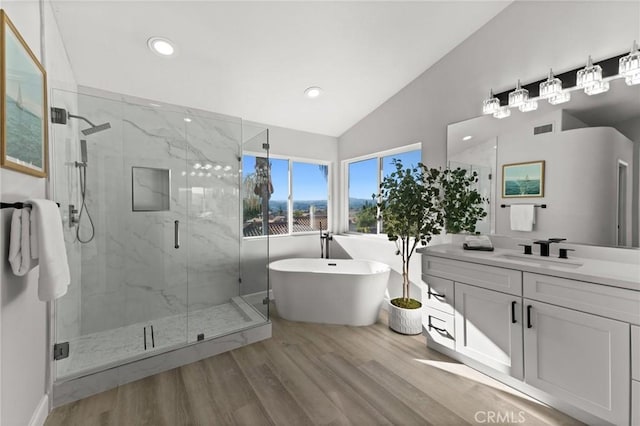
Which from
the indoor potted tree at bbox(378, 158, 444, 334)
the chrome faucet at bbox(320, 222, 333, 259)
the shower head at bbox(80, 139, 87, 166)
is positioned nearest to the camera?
the shower head at bbox(80, 139, 87, 166)

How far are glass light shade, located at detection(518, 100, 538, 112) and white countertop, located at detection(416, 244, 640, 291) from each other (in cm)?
114

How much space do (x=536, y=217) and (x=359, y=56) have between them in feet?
6.81

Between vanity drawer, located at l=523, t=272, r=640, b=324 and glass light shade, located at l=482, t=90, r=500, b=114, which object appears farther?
glass light shade, located at l=482, t=90, r=500, b=114

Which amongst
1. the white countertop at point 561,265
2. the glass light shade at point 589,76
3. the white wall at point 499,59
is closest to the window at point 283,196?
the white wall at point 499,59

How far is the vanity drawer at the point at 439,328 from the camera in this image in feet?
7.44

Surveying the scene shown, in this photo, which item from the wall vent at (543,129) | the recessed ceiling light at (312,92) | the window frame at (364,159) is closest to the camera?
the wall vent at (543,129)

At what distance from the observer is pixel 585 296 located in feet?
5.17

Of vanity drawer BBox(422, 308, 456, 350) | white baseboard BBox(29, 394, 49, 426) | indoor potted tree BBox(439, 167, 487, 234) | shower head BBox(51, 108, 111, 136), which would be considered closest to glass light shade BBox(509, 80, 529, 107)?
indoor potted tree BBox(439, 167, 487, 234)

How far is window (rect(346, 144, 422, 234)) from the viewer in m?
3.56

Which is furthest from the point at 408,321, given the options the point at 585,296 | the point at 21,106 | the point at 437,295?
the point at 21,106

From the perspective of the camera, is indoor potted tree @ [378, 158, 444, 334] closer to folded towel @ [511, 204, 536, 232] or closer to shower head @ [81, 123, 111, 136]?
folded towel @ [511, 204, 536, 232]

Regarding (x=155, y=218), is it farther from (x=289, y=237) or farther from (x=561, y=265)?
(x=561, y=265)

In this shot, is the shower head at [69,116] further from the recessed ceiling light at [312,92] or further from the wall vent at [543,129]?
the wall vent at [543,129]

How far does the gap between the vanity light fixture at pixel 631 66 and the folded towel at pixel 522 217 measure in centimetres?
95
